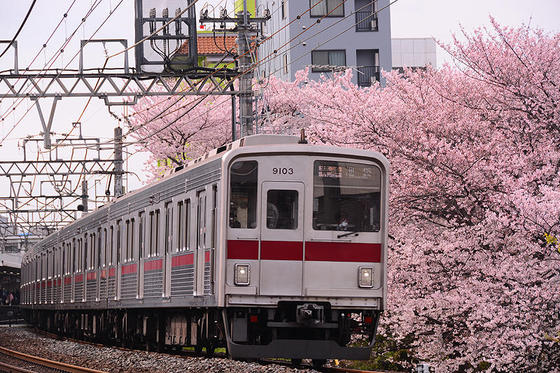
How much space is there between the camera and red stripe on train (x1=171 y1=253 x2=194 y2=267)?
10954mm

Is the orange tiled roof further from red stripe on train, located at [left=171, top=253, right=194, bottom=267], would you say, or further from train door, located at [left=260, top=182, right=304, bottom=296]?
train door, located at [left=260, top=182, right=304, bottom=296]

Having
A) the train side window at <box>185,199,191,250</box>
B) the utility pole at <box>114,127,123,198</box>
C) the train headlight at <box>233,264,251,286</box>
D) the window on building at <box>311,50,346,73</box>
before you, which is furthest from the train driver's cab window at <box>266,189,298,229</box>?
the window on building at <box>311,50,346,73</box>

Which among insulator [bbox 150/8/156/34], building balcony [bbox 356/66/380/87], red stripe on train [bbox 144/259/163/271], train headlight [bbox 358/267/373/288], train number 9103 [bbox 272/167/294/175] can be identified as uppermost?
building balcony [bbox 356/66/380/87]

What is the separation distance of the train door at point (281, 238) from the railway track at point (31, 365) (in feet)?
9.23

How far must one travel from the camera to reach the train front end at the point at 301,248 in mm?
9539

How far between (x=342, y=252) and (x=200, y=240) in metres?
1.74

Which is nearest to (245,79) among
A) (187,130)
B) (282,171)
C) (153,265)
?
(153,265)

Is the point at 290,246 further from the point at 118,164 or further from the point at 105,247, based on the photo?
the point at 118,164

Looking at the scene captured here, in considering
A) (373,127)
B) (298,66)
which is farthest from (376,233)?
(298,66)

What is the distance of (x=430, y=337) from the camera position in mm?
12547

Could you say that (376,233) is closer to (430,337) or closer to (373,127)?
(430,337)

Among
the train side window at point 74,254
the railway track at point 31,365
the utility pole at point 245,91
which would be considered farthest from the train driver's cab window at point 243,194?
the train side window at point 74,254

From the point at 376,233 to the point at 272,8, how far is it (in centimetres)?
3177

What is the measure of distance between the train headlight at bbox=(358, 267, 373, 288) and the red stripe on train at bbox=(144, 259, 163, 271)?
365cm
